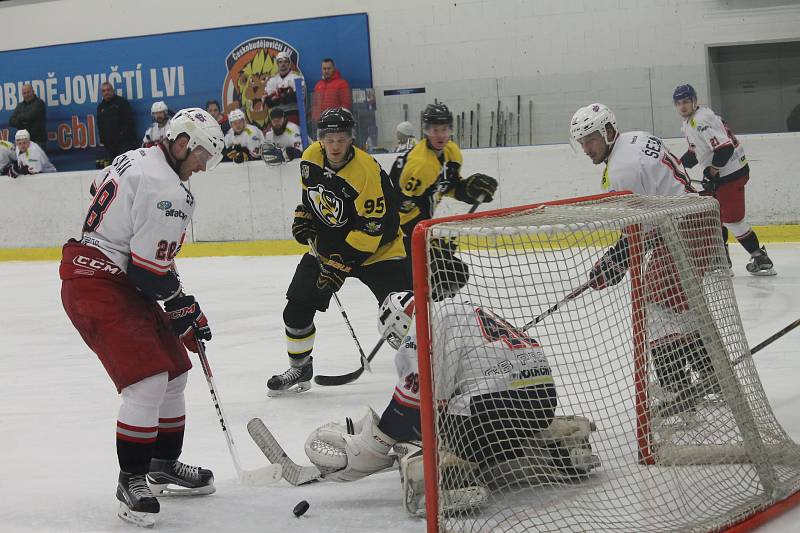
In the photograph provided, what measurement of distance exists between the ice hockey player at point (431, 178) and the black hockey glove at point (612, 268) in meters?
2.11

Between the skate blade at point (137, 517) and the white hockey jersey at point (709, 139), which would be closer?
the skate blade at point (137, 517)

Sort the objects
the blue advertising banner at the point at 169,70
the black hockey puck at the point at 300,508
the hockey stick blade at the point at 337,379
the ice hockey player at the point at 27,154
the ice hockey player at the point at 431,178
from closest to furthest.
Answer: the black hockey puck at the point at 300,508
the hockey stick blade at the point at 337,379
the ice hockey player at the point at 431,178
the ice hockey player at the point at 27,154
the blue advertising banner at the point at 169,70

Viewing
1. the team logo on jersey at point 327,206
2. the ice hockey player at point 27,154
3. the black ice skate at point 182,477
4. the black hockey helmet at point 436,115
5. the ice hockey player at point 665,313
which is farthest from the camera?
the ice hockey player at point 27,154

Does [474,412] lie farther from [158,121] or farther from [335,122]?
[158,121]

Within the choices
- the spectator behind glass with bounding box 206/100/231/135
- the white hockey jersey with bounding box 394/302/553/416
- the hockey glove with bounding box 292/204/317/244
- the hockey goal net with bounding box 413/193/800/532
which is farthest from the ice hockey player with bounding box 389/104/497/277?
the spectator behind glass with bounding box 206/100/231/135

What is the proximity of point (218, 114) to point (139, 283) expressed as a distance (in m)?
8.53

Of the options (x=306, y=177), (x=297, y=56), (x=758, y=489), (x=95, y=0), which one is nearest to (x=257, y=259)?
(x=297, y=56)

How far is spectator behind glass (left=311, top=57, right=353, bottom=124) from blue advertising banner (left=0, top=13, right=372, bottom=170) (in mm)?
595

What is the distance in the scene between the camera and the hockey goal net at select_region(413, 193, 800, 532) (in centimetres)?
265

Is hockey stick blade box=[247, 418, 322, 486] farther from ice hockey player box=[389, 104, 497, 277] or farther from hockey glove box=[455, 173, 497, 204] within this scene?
hockey glove box=[455, 173, 497, 204]

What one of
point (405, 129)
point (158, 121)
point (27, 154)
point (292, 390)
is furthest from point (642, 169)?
point (27, 154)

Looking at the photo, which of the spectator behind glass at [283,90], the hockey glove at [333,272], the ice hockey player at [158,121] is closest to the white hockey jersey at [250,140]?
the spectator behind glass at [283,90]

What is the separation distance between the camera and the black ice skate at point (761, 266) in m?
6.61

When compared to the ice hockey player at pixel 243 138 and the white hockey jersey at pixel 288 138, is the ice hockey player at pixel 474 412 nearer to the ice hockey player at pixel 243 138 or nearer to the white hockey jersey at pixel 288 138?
the white hockey jersey at pixel 288 138
